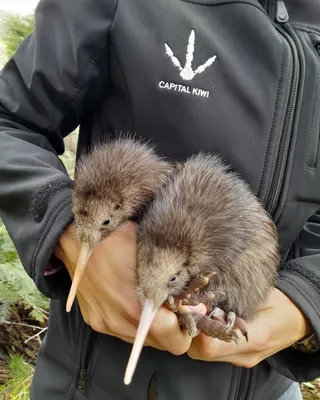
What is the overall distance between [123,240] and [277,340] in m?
0.41

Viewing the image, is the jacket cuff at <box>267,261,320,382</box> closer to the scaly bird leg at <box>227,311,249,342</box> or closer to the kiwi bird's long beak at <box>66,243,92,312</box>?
the scaly bird leg at <box>227,311,249,342</box>

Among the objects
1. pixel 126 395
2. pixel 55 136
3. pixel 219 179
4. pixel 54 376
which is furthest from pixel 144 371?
pixel 55 136

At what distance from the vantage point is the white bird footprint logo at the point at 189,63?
1209mm

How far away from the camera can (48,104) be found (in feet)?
4.02

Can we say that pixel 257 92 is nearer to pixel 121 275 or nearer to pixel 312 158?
pixel 312 158

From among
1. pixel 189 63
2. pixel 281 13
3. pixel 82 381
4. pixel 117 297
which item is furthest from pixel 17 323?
pixel 281 13

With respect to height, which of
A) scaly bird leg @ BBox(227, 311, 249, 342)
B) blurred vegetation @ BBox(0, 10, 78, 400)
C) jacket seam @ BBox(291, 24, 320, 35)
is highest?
jacket seam @ BBox(291, 24, 320, 35)

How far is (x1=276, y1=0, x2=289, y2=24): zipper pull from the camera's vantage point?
1.28 m

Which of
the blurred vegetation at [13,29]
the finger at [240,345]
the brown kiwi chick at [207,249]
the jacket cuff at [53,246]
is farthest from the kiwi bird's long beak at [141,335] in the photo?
the blurred vegetation at [13,29]

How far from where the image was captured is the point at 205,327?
1001 mm

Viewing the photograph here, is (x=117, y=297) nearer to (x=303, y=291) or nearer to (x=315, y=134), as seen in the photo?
(x=303, y=291)

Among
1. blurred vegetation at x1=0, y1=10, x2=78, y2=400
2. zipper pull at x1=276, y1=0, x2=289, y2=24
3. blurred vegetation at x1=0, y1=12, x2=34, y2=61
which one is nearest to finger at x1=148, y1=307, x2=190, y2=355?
zipper pull at x1=276, y1=0, x2=289, y2=24

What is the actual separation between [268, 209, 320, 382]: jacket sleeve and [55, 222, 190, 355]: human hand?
0.32m

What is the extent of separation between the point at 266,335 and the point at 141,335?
322 mm
